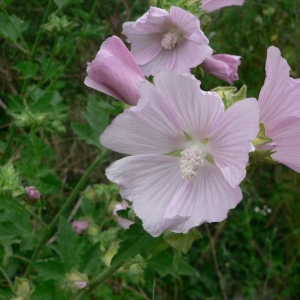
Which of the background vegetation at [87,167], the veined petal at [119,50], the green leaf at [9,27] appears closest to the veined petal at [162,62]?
the background vegetation at [87,167]

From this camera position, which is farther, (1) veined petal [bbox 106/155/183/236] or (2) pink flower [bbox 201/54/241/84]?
(2) pink flower [bbox 201/54/241/84]

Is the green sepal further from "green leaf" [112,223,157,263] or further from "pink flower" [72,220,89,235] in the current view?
"pink flower" [72,220,89,235]

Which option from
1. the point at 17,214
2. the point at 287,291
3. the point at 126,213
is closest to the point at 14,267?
the point at 17,214

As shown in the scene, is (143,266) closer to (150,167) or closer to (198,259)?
(150,167)

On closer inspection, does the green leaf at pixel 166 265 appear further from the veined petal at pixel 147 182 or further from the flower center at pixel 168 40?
the flower center at pixel 168 40

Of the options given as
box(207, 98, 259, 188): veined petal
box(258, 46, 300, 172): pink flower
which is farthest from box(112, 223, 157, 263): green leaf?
box(258, 46, 300, 172): pink flower

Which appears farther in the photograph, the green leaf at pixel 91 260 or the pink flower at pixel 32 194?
the pink flower at pixel 32 194

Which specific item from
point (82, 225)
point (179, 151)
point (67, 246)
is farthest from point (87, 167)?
point (179, 151)

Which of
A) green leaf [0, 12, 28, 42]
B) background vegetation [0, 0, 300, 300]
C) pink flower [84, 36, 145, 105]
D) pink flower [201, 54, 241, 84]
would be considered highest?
pink flower [84, 36, 145, 105]
